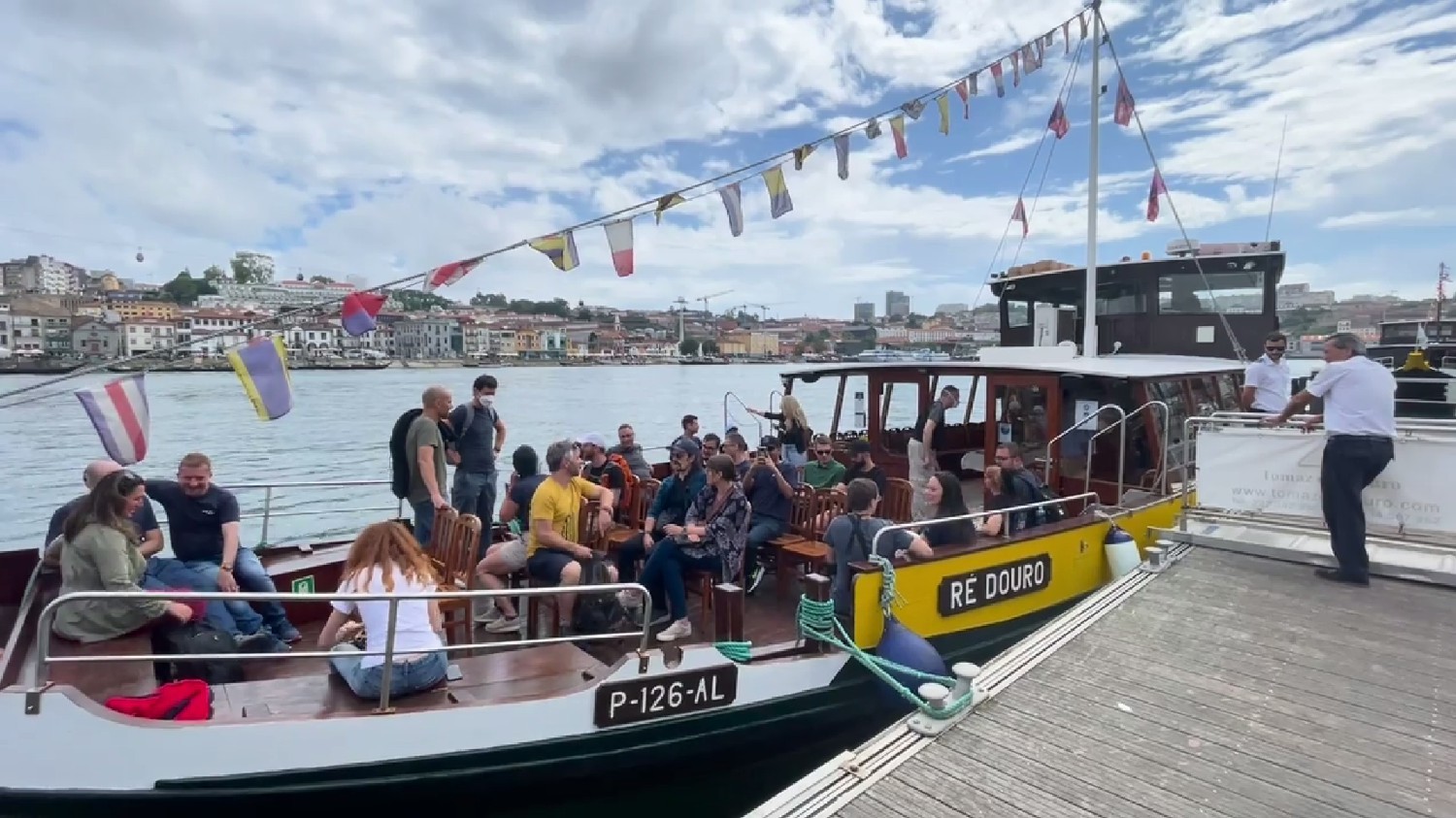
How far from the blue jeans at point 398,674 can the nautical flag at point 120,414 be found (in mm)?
1877

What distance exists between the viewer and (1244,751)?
3775 millimetres

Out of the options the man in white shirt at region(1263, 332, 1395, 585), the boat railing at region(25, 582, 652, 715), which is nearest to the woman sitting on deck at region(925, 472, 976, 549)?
the man in white shirt at region(1263, 332, 1395, 585)

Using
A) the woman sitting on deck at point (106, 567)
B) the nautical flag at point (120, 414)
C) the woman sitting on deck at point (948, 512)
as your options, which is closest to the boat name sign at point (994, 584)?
the woman sitting on deck at point (948, 512)

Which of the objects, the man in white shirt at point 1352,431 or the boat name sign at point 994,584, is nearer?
the man in white shirt at point 1352,431

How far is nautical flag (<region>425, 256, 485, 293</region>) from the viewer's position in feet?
20.7

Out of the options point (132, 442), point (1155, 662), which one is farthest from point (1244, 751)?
point (132, 442)

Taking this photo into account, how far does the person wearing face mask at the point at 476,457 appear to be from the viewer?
6.90 meters

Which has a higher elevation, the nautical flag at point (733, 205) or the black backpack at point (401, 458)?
the nautical flag at point (733, 205)

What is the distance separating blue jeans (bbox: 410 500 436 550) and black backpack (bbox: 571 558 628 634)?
72.3 inches

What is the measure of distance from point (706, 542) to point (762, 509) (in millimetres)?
986

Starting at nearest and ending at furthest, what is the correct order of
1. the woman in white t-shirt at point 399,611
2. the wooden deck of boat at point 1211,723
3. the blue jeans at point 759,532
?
the wooden deck of boat at point 1211,723 → the woman in white t-shirt at point 399,611 → the blue jeans at point 759,532

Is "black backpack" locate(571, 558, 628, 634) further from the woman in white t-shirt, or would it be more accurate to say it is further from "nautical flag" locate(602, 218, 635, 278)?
"nautical flag" locate(602, 218, 635, 278)

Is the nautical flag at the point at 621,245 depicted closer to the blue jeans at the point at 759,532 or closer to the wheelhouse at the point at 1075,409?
the blue jeans at the point at 759,532

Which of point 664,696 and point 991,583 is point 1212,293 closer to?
point 991,583
